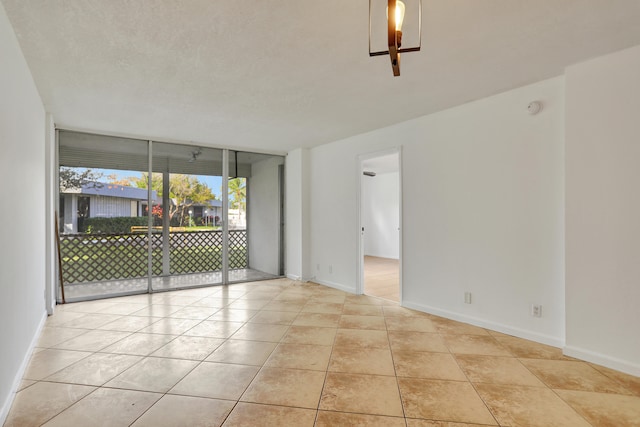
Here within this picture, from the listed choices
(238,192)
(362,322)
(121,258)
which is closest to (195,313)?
(121,258)

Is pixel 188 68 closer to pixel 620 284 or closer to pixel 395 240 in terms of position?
pixel 620 284

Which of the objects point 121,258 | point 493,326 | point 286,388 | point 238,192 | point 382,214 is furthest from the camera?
point 382,214

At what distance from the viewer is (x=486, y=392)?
208 cm

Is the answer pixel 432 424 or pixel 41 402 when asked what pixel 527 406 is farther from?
pixel 41 402

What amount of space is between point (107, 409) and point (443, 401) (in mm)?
2023

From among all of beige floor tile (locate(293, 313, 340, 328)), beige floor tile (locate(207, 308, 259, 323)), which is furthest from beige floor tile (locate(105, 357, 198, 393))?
beige floor tile (locate(293, 313, 340, 328))

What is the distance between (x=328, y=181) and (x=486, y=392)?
370 centimetres

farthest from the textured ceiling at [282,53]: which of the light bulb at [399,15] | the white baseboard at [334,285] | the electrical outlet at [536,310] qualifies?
the white baseboard at [334,285]

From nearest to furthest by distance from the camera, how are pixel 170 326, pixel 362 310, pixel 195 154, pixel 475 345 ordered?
pixel 475 345 → pixel 170 326 → pixel 362 310 → pixel 195 154

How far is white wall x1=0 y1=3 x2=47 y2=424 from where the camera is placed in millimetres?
1867

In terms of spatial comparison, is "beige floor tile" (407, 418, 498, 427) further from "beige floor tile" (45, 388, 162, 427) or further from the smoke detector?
the smoke detector

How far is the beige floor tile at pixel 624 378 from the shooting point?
6.92 ft

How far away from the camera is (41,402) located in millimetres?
1978

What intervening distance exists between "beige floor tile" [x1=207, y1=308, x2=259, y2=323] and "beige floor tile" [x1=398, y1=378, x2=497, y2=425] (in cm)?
197
